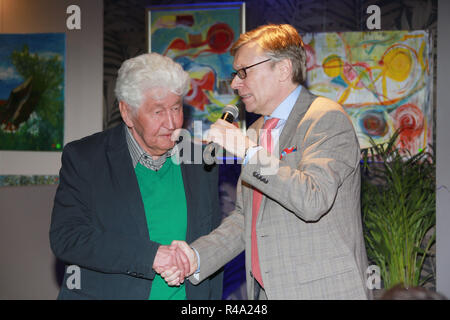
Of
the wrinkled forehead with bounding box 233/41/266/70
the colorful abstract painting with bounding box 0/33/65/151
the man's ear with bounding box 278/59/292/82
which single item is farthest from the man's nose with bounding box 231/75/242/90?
the colorful abstract painting with bounding box 0/33/65/151

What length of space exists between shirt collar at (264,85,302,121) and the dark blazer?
59 cm

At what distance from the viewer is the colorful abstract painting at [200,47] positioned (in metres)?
4.05

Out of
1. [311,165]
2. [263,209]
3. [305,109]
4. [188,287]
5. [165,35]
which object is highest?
[165,35]

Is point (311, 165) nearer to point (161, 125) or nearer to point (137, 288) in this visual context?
point (161, 125)

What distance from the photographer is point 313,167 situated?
61.6 inches

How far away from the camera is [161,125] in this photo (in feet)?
6.22

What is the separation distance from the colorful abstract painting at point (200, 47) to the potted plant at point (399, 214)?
4.86ft

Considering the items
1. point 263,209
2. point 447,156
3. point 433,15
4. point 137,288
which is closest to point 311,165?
point 263,209

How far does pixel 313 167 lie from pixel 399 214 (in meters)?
2.14

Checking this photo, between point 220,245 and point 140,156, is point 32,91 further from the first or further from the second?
point 220,245

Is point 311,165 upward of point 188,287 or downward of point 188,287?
upward

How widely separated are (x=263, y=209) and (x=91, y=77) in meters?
2.83

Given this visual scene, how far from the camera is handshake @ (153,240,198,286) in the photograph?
5.76ft

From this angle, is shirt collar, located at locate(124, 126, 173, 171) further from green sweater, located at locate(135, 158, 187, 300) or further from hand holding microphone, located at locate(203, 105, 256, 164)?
hand holding microphone, located at locate(203, 105, 256, 164)
